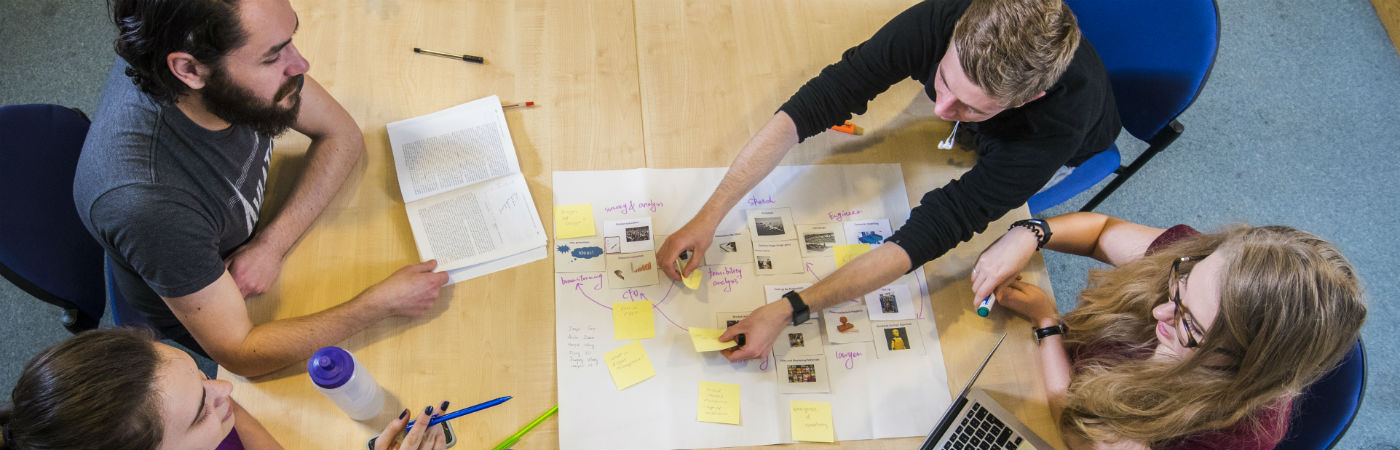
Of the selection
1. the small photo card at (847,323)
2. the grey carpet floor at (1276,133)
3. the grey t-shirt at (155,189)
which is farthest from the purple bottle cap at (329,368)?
the grey carpet floor at (1276,133)

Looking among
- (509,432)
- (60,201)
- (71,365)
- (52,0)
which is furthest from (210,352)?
(52,0)

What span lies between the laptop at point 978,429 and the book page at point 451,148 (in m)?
0.98

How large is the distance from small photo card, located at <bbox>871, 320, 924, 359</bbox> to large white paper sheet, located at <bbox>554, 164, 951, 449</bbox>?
0.04ft

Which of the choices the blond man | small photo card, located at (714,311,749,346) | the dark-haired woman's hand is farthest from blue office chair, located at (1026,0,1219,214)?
small photo card, located at (714,311,749,346)

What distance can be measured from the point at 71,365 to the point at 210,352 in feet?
0.99

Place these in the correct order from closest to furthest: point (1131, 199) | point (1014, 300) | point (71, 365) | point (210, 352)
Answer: point (71, 365), point (210, 352), point (1014, 300), point (1131, 199)

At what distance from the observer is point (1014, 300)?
1430 mm

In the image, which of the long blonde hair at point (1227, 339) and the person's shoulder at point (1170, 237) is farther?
the person's shoulder at point (1170, 237)

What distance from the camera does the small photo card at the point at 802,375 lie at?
1.34 meters

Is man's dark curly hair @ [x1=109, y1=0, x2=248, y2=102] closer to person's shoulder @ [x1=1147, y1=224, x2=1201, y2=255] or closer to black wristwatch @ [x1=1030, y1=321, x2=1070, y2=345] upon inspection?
black wristwatch @ [x1=1030, y1=321, x2=1070, y2=345]

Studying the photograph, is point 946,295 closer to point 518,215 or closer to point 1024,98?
point 1024,98

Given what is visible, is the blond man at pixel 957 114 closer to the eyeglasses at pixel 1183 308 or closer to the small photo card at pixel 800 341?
the small photo card at pixel 800 341

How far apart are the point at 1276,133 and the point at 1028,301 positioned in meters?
1.93

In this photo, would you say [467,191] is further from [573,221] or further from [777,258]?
[777,258]
